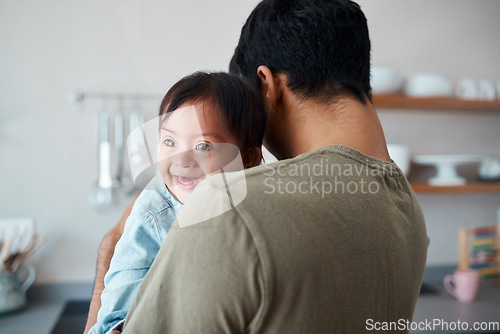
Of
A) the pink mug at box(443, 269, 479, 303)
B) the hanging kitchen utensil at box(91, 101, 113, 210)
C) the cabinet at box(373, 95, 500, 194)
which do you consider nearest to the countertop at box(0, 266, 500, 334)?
the pink mug at box(443, 269, 479, 303)

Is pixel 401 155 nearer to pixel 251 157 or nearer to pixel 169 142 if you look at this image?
pixel 251 157

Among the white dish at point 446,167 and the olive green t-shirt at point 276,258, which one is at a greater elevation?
the olive green t-shirt at point 276,258

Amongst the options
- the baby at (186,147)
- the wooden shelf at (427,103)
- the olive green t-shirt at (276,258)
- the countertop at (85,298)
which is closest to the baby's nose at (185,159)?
the baby at (186,147)

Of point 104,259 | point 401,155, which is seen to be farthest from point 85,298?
point 401,155

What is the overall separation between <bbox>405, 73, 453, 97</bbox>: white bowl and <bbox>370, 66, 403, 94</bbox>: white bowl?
0.09 metres

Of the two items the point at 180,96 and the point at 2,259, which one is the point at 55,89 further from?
the point at 180,96

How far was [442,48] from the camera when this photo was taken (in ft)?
7.60

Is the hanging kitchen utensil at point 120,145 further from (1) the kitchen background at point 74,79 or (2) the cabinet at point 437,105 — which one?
(2) the cabinet at point 437,105

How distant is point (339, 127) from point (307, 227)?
25 cm

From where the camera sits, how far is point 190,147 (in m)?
0.75

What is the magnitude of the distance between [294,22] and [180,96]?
23 centimetres

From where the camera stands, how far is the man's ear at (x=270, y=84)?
0.78 m

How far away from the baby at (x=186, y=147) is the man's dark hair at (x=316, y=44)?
0.09 meters

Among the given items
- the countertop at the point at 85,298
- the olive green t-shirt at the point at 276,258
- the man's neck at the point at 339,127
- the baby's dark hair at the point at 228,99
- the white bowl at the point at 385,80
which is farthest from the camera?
the white bowl at the point at 385,80
